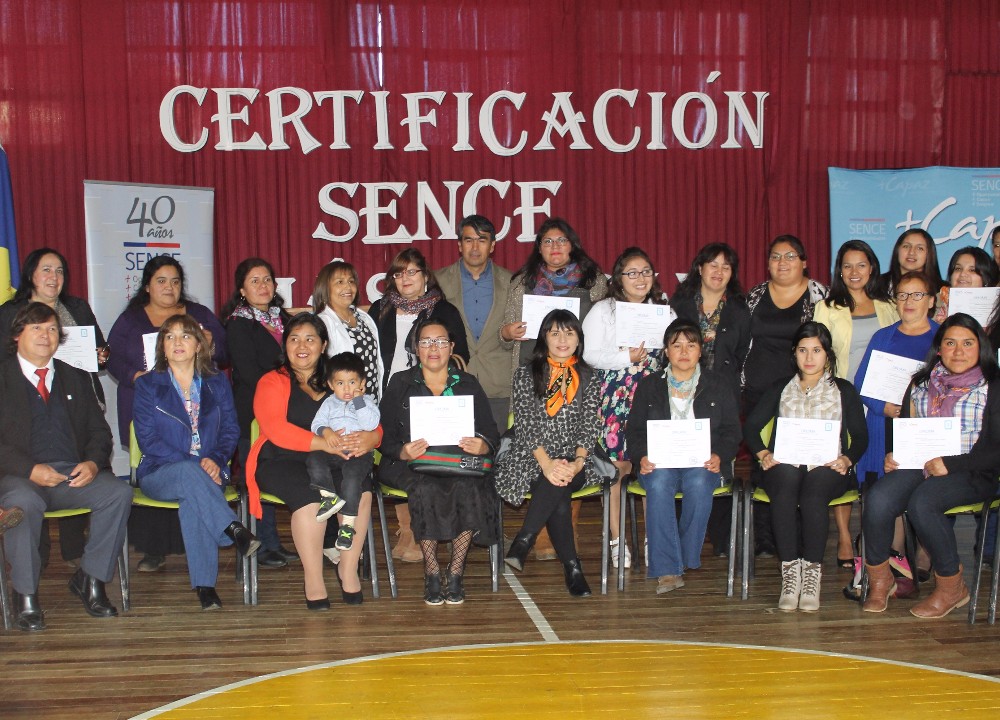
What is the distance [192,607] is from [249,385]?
1.15 metres

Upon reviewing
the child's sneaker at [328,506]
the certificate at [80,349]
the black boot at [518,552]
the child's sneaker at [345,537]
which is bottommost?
the black boot at [518,552]

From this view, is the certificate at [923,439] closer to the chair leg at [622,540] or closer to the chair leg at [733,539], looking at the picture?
the chair leg at [733,539]

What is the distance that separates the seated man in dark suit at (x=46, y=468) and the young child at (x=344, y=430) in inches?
34.8

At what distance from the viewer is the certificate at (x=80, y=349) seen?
17.2 ft

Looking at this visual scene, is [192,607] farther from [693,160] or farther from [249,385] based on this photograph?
[693,160]

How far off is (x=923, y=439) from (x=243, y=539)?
307 centimetres

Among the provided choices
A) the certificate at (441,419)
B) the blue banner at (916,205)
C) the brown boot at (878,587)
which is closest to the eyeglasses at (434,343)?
the certificate at (441,419)

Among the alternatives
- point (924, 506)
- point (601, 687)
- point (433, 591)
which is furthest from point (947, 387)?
point (433, 591)

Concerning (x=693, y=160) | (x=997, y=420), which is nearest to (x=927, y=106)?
(x=693, y=160)

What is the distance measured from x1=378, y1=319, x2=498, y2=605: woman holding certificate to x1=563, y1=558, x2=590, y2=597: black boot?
0.41 meters

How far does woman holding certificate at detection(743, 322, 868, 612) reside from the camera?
484cm

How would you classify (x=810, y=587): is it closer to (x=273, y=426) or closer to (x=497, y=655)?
(x=497, y=655)

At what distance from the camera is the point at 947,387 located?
4.85m

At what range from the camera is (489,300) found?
5766 mm
